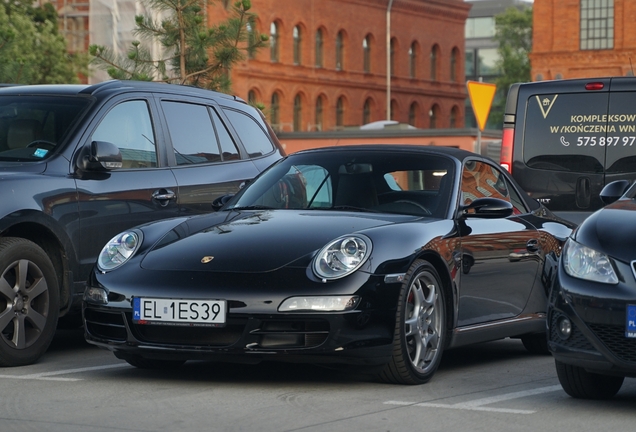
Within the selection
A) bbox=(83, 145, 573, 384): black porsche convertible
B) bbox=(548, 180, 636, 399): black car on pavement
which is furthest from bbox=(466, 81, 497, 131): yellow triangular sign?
bbox=(548, 180, 636, 399): black car on pavement

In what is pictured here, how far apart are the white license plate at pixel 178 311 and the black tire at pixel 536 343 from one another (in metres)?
2.94

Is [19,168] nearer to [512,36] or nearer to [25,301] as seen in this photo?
[25,301]

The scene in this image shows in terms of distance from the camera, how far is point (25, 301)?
789 centimetres

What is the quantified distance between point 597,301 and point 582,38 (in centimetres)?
6201

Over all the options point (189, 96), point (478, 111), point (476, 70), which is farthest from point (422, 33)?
point (189, 96)

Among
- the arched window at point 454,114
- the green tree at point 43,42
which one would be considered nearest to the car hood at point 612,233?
the green tree at point 43,42

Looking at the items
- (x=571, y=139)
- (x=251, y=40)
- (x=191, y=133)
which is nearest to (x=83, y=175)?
(x=191, y=133)

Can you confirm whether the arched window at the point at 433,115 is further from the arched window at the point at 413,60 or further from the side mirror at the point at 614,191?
the side mirror at the point at 614,191

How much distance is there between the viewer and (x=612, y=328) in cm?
616

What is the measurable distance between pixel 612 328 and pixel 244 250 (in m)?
2.00

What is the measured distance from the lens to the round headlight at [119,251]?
730 centimetres

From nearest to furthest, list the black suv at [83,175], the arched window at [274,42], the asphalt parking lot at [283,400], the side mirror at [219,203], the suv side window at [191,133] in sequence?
1. the asphalt parking lot at [283,400]
2. the black suv at [83,175]
3. the side mirror at [219,203]
4. the suv side window at [191,133]
5. the arched window at [274,42]

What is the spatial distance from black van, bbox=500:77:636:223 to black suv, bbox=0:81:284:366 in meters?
3.92

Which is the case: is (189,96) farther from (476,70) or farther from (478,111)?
(476,70)
